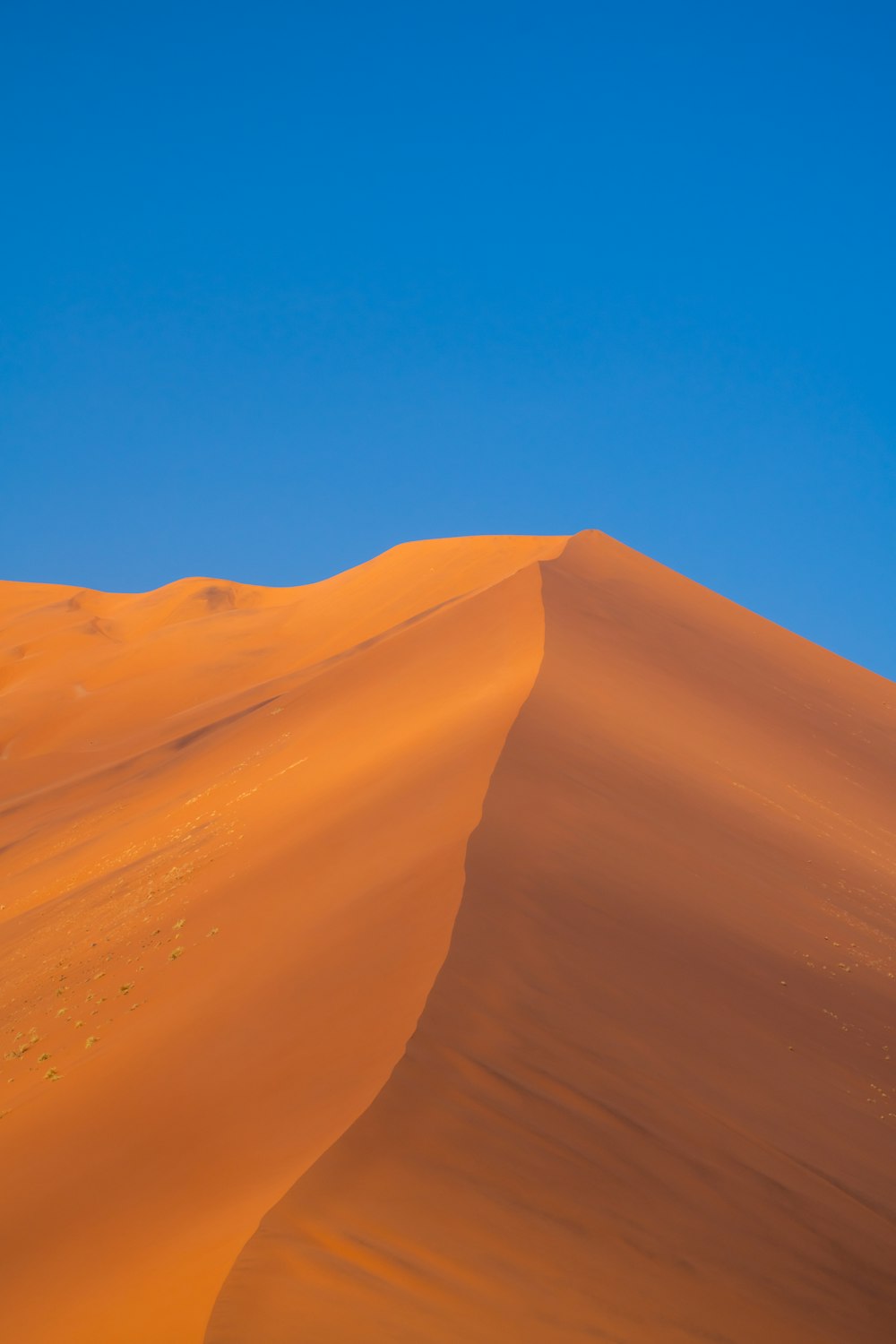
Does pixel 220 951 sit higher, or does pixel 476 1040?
pixel 220 951

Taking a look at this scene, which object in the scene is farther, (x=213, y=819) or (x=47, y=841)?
(x=47, y=841)

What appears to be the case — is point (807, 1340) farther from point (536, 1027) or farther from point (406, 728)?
point (406, 728)

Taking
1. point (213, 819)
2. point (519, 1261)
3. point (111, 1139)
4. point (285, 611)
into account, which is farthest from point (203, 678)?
point (519, 1261)

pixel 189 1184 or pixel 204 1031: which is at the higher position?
pixel 204 1031

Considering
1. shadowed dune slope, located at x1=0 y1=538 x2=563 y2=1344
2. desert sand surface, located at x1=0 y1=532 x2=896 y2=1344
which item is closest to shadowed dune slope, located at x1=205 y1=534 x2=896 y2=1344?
desert sand surface, located at x1=0 y1=532 x2=896 y2=1344

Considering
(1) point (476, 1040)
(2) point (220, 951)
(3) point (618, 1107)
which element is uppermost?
(2) point (220, 951)

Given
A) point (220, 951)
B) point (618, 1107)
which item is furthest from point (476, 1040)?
point (220, 951)

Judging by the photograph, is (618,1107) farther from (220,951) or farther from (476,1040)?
(220,951)

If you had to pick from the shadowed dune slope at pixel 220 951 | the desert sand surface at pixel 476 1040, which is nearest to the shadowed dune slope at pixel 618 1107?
the desert sand surface at pixel 476 1040
